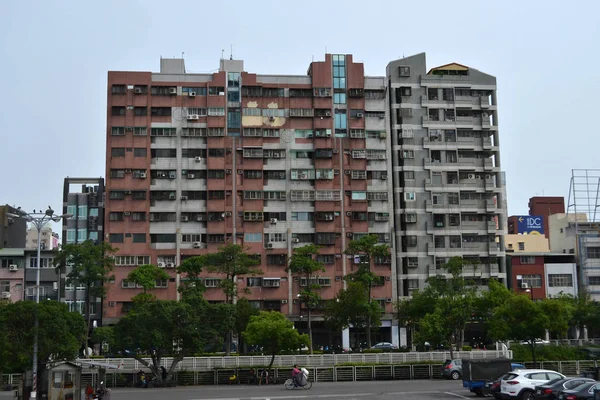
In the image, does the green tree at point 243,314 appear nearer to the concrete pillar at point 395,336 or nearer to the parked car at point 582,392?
the concrete pillar at point 395,336

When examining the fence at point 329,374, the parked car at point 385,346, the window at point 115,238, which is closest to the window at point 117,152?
the window at point 115,238

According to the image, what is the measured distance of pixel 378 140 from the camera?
90.1 m

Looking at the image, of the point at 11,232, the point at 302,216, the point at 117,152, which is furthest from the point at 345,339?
Answer: the point at 11,232

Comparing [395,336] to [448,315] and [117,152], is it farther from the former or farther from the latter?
[117,152]

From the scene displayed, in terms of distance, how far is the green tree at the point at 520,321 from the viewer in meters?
57.8

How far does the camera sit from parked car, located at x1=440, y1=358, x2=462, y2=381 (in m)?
53.0

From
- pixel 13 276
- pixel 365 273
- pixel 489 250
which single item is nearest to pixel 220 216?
pixel 365 273

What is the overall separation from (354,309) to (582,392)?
43.1 meters

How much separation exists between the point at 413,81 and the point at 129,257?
40.1 meters

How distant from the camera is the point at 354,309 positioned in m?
74.6

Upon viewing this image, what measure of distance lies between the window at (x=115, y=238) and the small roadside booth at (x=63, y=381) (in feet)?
162

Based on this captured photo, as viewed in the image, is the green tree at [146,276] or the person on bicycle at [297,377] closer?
the person on bicycle at [297,377]

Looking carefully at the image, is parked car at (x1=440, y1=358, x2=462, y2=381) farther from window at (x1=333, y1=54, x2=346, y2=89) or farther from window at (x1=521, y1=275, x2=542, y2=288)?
window at (x1=333, y1=54, x2=346, y2=89)

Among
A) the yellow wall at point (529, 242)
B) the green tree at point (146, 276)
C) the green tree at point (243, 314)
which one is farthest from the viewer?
the yellow wall at point (529, 242)
